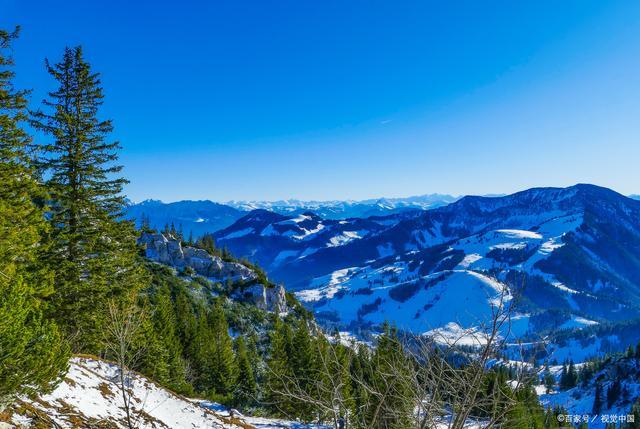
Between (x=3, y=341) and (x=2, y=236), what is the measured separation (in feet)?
28.9

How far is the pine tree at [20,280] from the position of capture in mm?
10242

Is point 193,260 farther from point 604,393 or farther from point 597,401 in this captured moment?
point 604,393

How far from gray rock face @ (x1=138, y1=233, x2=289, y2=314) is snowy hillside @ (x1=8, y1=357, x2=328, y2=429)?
67.2 metres

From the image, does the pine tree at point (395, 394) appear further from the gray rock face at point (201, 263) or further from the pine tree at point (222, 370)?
the gray rock face at point (201, 263)

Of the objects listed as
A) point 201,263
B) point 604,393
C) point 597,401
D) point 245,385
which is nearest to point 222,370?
point 245,385

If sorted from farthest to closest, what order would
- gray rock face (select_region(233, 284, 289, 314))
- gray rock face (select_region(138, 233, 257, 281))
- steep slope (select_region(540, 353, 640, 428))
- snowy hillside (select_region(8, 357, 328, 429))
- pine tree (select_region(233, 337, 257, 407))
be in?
steep slope (select_region(540, 353, 640, 428))
gray rock face (select_region(138, 233, 257, 281))
gray rock face (select_region(233, 284, 289, 314))
pine tree (select_region(233, 337, 257, 407))
snowy hillside (select_region(8, 357, 328, 429))

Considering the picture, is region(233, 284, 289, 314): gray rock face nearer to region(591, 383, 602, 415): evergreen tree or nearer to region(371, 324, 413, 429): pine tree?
region(371, 324, 413, 429): pine tree

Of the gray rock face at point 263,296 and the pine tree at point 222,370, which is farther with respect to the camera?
the gray rock face at point 263,296

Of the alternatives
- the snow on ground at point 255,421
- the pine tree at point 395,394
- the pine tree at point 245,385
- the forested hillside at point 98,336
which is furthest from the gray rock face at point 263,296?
the pine tree at point 395,394

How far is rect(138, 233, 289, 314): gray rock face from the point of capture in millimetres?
94938

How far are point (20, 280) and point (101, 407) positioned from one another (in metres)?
9.04

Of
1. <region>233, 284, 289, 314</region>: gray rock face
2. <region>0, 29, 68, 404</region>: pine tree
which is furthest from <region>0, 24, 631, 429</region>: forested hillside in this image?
<region>233, 284, 289, 314</region>: gray rock face

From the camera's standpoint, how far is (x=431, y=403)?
5914 mm

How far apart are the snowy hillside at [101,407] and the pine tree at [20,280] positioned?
1022mm
